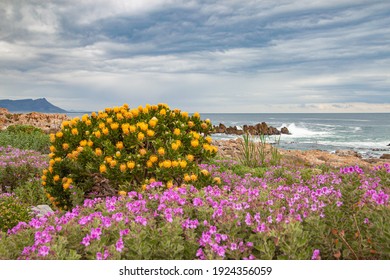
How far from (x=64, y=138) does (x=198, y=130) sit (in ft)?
8.43

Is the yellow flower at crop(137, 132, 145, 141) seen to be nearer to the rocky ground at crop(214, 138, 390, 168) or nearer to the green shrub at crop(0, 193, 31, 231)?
the green shrub at crop(0, 193, 31, 231)

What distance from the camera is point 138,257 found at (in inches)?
113

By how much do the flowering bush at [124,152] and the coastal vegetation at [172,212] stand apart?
2cm

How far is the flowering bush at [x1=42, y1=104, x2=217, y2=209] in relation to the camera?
6203mm

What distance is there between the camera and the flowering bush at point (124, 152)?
6.20m

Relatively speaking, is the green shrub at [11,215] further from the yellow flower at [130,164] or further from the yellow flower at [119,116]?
the yellow flower at [119,116]

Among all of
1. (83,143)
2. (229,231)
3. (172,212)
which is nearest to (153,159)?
(83,143)

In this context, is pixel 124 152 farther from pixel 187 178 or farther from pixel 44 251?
pixel 44 251

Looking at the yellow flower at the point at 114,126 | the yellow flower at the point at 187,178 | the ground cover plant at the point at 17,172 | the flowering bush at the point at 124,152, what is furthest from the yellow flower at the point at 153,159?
the ground cover plant at the point at 17,172

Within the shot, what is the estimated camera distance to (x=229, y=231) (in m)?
3.09

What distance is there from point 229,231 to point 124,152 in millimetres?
3713

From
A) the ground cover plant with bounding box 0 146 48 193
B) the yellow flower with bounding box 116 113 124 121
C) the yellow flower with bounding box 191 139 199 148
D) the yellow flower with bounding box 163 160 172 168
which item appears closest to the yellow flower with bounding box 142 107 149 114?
the yellow flower with bounding box 116 113 124 121

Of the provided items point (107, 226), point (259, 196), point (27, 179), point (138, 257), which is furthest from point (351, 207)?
point (27, 179)

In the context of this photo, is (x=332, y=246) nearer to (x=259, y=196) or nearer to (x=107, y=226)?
(x=259, y=196)
